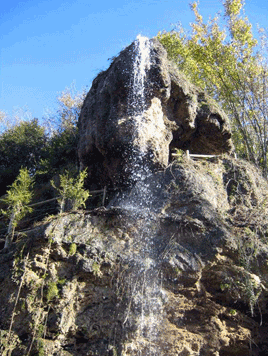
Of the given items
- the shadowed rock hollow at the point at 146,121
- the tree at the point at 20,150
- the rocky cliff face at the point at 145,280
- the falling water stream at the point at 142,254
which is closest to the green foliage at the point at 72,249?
the rocky cliff face at the point at 145,280

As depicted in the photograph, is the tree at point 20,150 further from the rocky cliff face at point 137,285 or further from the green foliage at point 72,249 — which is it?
the green foliage at point 72,249

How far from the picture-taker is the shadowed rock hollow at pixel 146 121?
35.8ft

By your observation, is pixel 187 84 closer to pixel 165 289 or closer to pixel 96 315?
pixel 165 289

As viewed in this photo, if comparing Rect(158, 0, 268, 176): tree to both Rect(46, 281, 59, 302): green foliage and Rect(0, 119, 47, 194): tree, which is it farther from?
Rect(46, 281, 59, 302): green foliage

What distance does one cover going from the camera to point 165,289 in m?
8.22

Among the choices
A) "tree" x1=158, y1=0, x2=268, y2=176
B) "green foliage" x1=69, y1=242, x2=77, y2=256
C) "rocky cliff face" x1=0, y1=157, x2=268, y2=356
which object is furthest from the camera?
"tree" x1=158, y1=0, x2=268, y2=176

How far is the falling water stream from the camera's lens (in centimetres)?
793

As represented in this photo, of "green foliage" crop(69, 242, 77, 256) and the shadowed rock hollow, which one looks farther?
the shadowed rock hollow

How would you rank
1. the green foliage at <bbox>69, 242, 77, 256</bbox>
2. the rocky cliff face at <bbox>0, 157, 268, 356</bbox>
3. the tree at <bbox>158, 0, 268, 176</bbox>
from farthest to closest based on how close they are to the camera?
the tree at <bbox>158, 0, 268, 176</bbox>
the green foliage at <bbox>69, 242, 77, 256</bbox>
the rocky cliff face at <bbox>0, 157, 268, 356</bbox>

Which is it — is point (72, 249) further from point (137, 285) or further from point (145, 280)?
point (145, 280)

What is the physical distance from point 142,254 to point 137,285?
673 mm

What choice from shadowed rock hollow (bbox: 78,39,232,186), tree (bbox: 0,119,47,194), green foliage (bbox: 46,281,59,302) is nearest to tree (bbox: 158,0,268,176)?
shadowed rock hollow (bbox: 78,39,232,186)

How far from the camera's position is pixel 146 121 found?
11.1 metres

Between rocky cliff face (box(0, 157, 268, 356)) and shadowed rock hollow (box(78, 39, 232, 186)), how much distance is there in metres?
2.30
